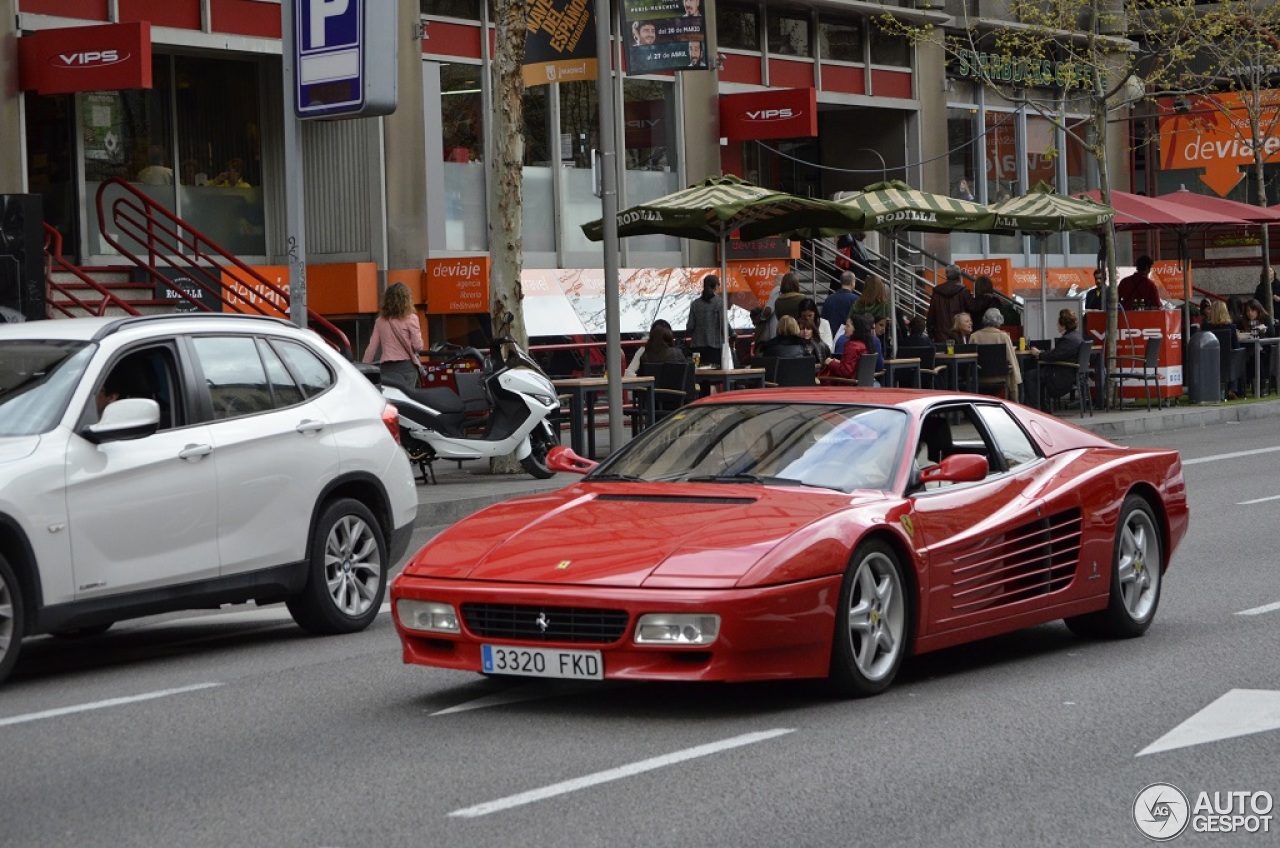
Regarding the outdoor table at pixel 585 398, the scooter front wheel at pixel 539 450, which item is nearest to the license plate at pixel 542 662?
the scooter front wheel at pixel 539 450

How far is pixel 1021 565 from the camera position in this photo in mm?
A: 8688

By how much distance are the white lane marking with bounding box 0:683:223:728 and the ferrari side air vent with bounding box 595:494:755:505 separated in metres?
2.07

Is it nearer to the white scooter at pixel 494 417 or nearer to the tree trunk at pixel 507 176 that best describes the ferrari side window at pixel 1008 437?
the white scooter at pixel 494 417

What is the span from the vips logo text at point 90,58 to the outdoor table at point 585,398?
642 cm

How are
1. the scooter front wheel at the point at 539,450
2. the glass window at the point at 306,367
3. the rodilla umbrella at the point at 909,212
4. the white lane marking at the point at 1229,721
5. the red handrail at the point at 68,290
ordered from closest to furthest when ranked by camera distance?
the white lane marking at the point at 1229,721, the glass window at the point at 306,367, the scooter front wheel at the point at 539,450, the red handrail at the point at 68,290, the rodilla umbrella at the point at 909,212

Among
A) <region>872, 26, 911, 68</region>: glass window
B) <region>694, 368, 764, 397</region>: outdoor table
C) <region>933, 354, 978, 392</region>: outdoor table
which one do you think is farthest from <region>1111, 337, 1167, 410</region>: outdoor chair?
<region>872, 26, 911, 68</region>: glass window

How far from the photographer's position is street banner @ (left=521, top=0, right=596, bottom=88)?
21891 millimetres

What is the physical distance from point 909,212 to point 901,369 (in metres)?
1.98

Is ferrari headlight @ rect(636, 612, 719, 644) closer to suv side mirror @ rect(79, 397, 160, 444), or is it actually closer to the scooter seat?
suv side mirror @ rect(79, 397, 160, 444)

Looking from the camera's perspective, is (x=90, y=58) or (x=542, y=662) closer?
(x=542, y=662)

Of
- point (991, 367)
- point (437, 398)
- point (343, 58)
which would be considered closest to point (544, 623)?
point (343, 58)

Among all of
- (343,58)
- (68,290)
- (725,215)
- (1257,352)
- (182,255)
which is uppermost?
(343,58)

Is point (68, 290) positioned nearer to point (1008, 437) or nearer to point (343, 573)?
point (343, 573)

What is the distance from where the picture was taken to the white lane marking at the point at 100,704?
809 centimetres
